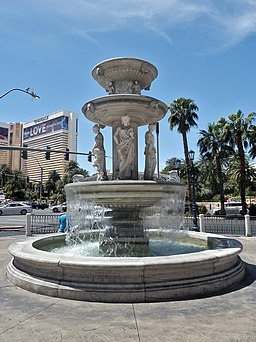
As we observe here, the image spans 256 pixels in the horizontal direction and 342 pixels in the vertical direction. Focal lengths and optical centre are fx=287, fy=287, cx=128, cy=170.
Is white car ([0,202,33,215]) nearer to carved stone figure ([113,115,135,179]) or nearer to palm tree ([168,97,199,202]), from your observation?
palm tree ([168,97,199,202])

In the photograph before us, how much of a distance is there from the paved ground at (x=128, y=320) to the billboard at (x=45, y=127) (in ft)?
298

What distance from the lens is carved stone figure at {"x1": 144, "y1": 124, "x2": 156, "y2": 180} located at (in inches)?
328

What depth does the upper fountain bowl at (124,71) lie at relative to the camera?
817 centimetres

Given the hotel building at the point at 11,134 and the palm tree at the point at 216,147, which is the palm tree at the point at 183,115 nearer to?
the palm tree at the point at 216,147

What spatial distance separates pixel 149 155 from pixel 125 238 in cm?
248

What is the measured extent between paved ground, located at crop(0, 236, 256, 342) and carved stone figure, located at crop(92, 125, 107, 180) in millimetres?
4032

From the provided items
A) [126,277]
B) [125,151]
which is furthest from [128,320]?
[125,151]

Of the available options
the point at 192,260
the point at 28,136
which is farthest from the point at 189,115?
the point at 28,136

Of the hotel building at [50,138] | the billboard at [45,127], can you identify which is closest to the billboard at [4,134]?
the hotel building at [50,138]

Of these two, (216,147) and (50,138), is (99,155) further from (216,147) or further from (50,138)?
(50,138)

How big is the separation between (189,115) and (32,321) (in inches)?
1198

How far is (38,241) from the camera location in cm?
799

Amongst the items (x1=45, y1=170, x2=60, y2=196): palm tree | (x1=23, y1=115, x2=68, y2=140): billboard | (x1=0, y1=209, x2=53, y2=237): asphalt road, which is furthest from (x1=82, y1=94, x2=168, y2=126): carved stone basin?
(x1=23, y1=115, x2=68, y2=140): billboard

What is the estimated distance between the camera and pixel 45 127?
319 feet
